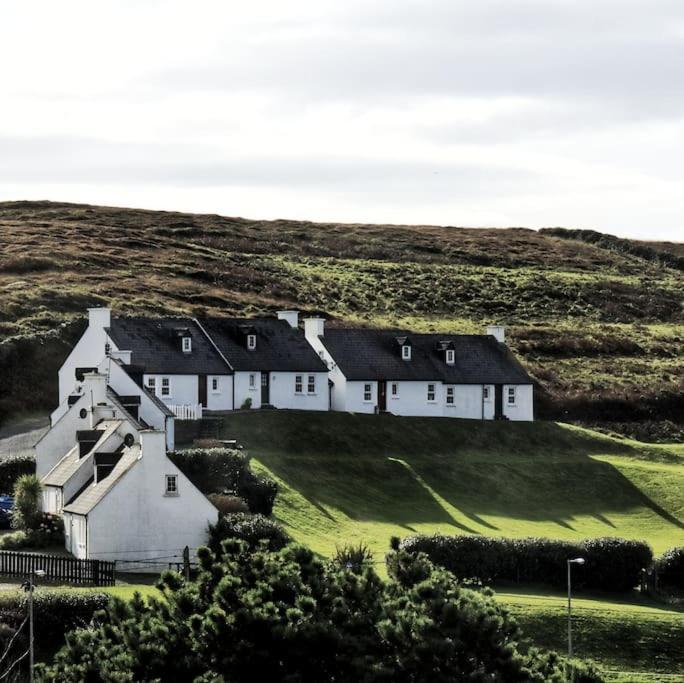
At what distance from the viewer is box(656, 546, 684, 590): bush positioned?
66.6 m

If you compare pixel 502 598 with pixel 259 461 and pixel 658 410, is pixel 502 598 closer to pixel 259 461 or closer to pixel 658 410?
pixel 259 461

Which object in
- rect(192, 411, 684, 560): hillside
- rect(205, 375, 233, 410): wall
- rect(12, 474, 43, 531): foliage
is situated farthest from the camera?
rect(205, 375, 233, 410): wall

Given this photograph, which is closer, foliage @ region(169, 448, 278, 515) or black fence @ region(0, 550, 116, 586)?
black fence @ region(0, 550, 116, 586)

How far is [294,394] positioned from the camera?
3573 inches

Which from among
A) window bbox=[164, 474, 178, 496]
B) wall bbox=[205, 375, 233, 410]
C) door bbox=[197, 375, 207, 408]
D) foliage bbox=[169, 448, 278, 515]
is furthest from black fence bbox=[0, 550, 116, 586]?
wall bbox=[205, 375, 233, 410]

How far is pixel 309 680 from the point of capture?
41656 mm

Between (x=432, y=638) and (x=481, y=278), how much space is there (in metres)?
119

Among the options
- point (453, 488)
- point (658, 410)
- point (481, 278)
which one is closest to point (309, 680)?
point (453, 488)

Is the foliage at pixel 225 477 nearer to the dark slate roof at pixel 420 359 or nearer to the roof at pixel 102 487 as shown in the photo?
the roof at pixel 102 487

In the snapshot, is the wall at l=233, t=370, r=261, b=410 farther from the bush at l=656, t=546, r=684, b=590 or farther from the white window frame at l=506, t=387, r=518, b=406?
the bush at l=656, t=546, r=684, b=590

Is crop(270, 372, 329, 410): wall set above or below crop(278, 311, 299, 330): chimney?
below

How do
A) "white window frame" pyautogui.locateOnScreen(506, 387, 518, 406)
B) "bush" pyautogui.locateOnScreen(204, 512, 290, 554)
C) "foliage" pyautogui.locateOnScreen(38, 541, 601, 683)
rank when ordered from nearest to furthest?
A: "foliage" pyautogui.locateOnScreen(38, 541, 601, 683), "bush" pyautogui.locateOnScreen(204, 512, 290, 554), "white window frame" pyautogui.locateOnScreen(506, 387, 518, 406)

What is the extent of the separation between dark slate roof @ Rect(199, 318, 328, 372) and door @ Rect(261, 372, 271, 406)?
Result: 47 centimetres

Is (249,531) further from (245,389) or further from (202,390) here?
(245,389)
